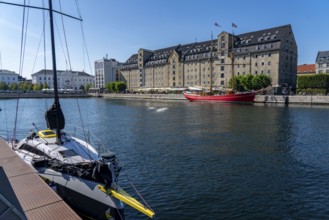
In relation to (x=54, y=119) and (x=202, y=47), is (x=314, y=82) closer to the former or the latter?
(x=202, y=47)

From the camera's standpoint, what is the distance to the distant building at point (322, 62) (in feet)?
418

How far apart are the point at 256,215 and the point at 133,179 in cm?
864

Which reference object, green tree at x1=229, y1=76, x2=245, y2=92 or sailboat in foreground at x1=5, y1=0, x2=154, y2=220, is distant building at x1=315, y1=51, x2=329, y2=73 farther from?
sailboat in foreground at x1=5, y1=0, x2=154, y2=220

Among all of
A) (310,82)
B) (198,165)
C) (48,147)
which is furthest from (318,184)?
(310,82)

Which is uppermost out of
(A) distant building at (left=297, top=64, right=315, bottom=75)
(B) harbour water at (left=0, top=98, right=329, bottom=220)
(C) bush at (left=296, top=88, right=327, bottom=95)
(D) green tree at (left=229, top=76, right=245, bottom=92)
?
(A) distant building at (left=297, top=64, right=315, bottom=75)

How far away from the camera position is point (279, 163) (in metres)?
21.1

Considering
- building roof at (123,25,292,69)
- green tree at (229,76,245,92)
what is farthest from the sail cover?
building roof at (123,25,292,69)

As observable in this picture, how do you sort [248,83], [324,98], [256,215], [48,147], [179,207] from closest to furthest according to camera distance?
[256,215], [179,207], [48,147], [324,98], [248,83]

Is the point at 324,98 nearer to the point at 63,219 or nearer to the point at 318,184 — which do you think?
the point at 318,184

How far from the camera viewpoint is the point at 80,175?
12.3 m

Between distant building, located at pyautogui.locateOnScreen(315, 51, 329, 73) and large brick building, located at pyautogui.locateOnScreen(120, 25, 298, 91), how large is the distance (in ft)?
64.1

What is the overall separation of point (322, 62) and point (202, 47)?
202 ft

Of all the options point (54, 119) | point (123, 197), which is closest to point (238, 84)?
point (54, 119)

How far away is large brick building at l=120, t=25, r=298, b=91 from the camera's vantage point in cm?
10450
